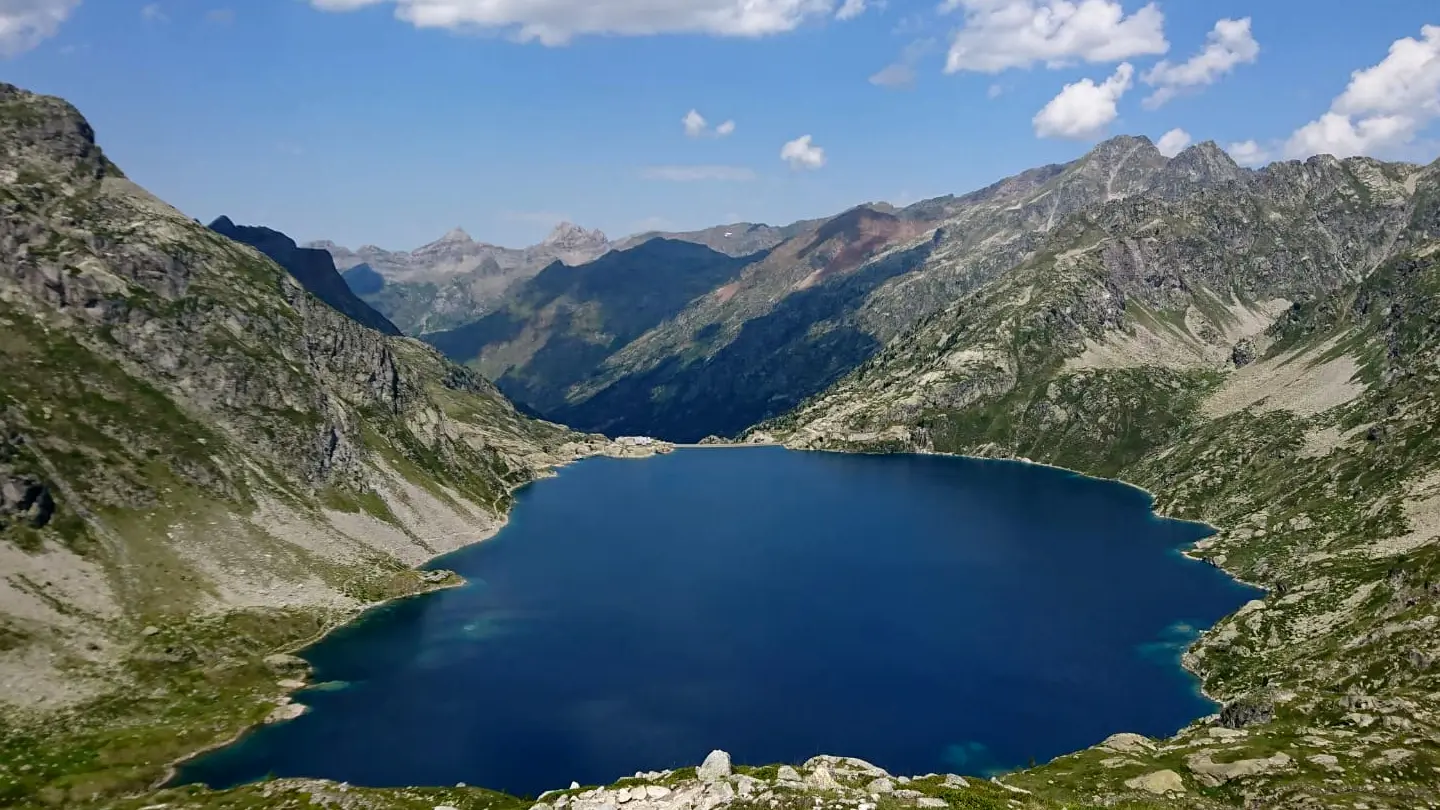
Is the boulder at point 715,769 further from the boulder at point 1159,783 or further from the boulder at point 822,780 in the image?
the boulder at point 1159,783

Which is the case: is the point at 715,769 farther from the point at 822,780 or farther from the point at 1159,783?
the point at 1159,783

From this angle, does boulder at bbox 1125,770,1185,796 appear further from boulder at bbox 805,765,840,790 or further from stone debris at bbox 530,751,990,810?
boulder at bbox 805,765,840,790

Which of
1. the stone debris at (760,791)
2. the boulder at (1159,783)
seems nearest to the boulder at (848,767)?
the stone debris at (760,791)

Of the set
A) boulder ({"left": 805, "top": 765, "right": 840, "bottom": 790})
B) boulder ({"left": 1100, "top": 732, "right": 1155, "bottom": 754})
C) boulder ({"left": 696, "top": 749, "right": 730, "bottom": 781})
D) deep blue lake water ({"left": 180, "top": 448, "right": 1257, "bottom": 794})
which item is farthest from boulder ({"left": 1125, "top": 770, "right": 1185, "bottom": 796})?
boulder ({"left": 696, "top": 749, "right": 730, "bottom": 781})

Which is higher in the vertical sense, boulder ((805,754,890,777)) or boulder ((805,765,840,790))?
boulder ((805,765,840,790))

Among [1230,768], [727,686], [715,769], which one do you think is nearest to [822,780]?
[715,769]
